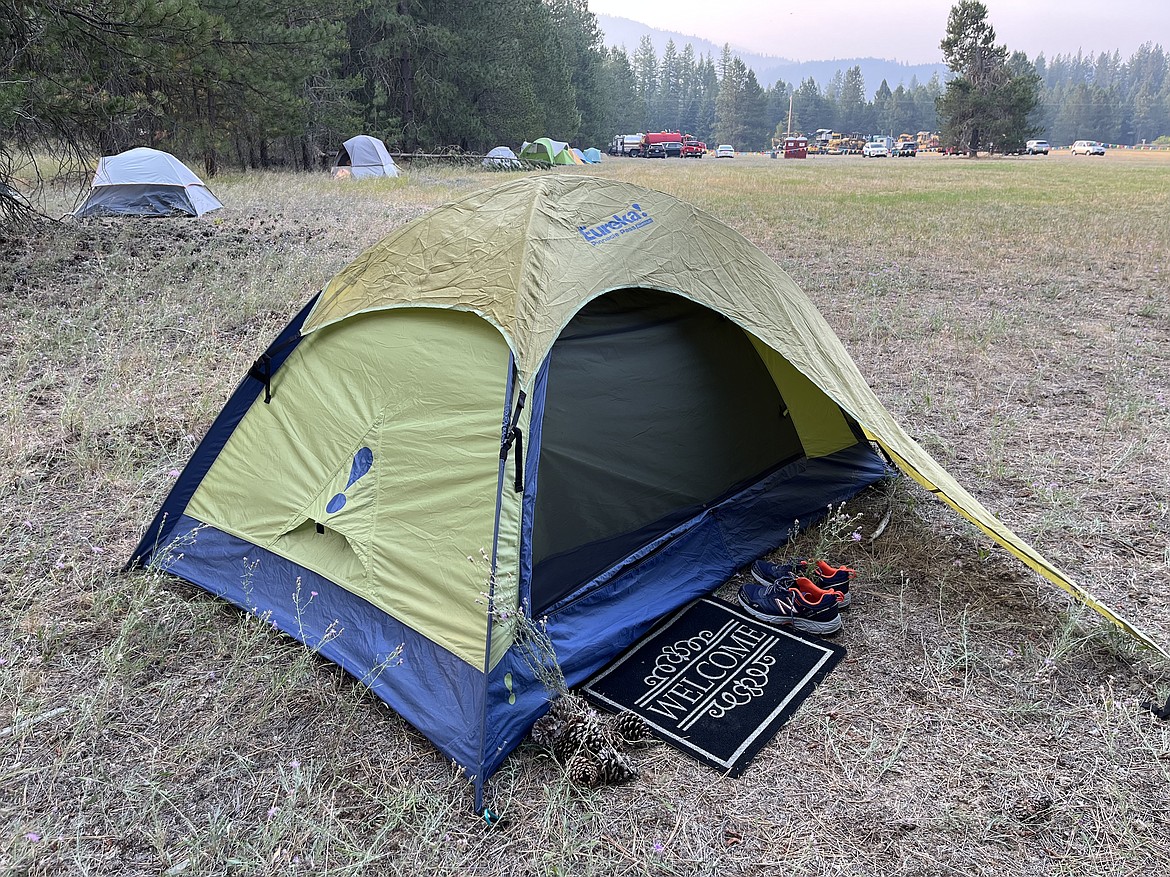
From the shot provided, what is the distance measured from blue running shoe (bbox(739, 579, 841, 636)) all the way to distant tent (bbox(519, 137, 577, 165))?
106ft

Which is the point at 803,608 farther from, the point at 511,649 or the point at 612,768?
Result: the point at 511,649

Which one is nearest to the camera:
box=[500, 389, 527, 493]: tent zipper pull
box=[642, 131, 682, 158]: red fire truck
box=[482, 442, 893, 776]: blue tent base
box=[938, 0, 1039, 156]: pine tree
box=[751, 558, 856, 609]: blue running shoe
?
box=[482, 442, 893, 776]: blue tent base

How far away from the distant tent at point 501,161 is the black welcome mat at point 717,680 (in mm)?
28417

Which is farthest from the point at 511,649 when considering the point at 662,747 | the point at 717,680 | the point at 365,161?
the point at 365,161

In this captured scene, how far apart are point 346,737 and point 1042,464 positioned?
13.3 feet

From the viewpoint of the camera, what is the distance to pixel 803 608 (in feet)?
10.5

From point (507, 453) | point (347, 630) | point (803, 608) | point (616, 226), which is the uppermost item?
point (616, 226)

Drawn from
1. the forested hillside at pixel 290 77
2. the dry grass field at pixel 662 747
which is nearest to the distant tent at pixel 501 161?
the forested hillside at pixel 290 77

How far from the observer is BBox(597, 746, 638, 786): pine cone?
97.0 inches

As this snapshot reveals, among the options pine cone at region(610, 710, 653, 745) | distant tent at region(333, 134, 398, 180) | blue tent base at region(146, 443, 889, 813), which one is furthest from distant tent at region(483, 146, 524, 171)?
pine cone at region(610, 710, 653, 745)

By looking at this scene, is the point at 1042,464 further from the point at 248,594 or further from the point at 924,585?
the point at 248,594

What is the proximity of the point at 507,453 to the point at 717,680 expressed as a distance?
45.7 inches

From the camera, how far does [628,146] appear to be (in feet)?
206

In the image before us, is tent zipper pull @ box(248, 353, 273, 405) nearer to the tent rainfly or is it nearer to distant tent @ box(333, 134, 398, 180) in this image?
the tent rainfly
